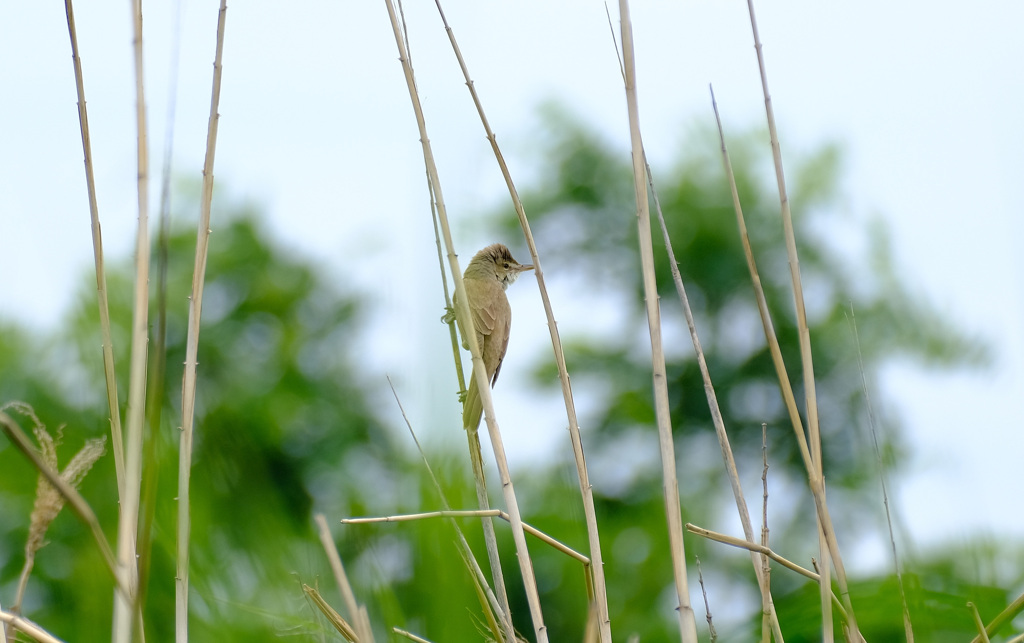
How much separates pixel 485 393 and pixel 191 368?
38cm

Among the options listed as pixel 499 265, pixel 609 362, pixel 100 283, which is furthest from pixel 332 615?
pixel 609 362

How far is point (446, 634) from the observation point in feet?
2.23

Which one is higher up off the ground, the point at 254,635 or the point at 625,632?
the point at 254,635

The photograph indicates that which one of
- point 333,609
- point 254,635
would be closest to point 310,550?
point 254,635

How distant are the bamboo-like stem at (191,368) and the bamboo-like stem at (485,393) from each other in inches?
9.7

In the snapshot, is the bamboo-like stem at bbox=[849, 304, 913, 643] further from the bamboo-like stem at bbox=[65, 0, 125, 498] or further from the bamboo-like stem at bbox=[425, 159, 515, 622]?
the bamboo-like stem at bbox=[65, 0, 125, 498]

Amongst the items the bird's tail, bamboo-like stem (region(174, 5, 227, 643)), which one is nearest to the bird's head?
the bird's tail

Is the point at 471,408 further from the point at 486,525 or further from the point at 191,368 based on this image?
the point at 191,368

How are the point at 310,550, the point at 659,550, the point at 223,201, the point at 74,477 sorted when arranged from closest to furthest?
1. the point at 310,550
2. the point at 74,477
3. the point at 659,550
4. the point at 223,201

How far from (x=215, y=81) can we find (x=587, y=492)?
73 cm

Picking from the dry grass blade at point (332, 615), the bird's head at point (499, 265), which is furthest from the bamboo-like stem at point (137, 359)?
the bird's head at point (499, 265)

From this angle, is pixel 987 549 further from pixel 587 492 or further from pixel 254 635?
pixel 254 635

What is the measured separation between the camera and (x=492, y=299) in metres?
2.76

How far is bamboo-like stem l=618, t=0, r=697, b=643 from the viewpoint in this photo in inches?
39.4
